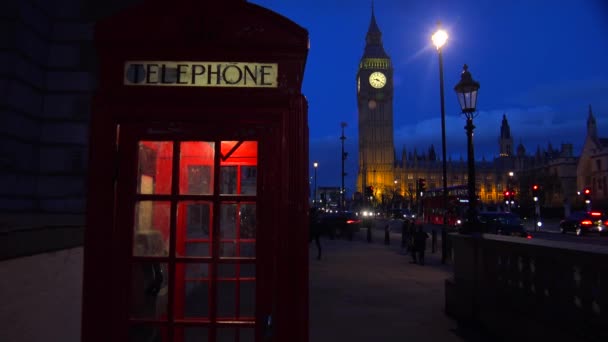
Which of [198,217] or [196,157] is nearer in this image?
[196,157]

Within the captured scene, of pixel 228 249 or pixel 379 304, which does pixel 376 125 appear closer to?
pixel 379 304

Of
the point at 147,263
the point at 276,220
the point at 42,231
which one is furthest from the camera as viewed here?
the point at 42,231

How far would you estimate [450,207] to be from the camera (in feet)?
130

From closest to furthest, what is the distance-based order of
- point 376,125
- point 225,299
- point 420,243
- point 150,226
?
1. point 150,226
2. point 225,299
3. point 420,243
4. point 376,125

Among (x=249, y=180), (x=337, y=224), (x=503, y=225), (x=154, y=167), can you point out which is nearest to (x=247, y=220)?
(x=249, y=180)

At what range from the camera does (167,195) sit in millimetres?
2514

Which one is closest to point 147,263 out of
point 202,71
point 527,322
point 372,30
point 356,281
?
point 202,71

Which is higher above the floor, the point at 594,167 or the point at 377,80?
the point at 377,80

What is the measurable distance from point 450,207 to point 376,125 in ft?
300

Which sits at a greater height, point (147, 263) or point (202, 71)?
point (202, 71)

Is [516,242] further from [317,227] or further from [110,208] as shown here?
[317,227]

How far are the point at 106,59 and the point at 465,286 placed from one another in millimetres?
6580

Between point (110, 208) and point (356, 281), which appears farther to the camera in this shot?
point (356, 281)

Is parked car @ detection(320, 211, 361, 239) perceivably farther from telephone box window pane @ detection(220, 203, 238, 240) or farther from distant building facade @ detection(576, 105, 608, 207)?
distant building facade @ detection(576, 105, 608, 207)
